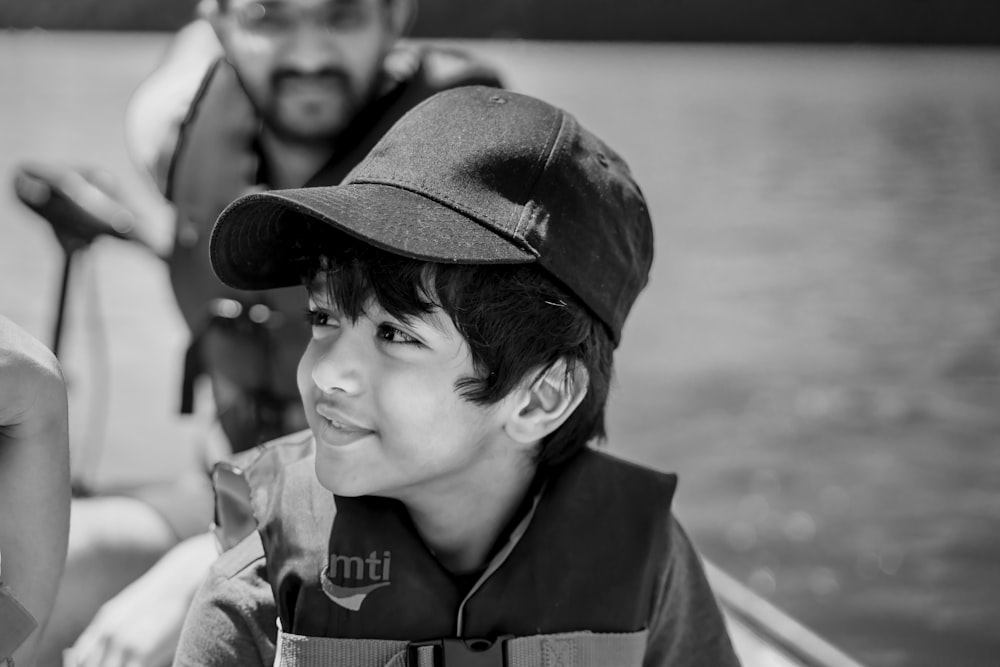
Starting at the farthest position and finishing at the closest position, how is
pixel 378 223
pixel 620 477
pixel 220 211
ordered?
pixel 220 211, pixel 620 477, pixel 378 223

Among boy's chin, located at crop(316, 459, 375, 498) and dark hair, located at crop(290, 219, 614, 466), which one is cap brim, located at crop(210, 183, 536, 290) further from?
boy's chin, located at crop(316, 459, 375, 498)

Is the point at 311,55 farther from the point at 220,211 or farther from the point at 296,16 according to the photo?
the point at 220,211

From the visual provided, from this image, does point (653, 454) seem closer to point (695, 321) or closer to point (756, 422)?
point (756, 422)

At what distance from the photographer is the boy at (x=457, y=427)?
3.63 ft

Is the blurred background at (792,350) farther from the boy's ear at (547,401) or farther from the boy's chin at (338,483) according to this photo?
the boy's chin at (338,483)

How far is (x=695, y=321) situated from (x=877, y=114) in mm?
13677

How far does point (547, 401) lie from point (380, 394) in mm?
187

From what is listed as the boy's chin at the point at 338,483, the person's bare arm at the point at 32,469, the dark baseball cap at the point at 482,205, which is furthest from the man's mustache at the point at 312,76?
the person's bare arm at the point at 32,469

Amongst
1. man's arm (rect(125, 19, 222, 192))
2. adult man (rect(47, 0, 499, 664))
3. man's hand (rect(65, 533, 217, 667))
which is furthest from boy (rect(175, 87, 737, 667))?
man's arm (rect(125, 19, 222, 192))

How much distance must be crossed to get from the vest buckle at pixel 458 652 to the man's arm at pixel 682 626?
169mm

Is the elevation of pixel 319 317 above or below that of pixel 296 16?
below

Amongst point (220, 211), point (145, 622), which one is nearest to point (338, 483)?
point (145, 622)

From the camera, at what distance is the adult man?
5.22 feet

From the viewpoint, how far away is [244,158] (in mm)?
1937
